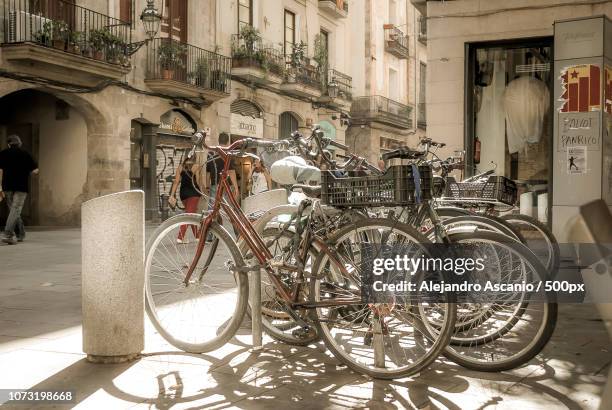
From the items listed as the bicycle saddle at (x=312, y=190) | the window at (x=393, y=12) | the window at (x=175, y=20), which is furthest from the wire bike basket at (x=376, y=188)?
the window at (x=393, y=12)

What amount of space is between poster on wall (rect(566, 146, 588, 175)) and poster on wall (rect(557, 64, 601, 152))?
0.05 metres

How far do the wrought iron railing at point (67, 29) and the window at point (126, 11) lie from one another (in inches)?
9.8

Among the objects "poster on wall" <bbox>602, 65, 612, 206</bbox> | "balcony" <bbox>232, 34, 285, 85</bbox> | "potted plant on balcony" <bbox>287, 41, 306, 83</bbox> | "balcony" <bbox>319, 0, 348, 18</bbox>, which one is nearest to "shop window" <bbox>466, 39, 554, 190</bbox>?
"poster on wall" <bbox>602, 65, 612, 206</bbox>

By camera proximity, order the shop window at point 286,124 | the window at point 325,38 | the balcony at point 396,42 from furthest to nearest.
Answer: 1. the balcony at point 396,42
2. the window at point 325,38
3. the shop window at point 286,124

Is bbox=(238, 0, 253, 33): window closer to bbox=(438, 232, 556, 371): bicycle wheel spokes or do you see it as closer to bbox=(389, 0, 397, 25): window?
bbox=(389, 0, 397, 25): window

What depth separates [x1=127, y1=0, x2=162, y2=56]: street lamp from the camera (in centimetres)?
1702

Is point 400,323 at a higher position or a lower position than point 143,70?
lower

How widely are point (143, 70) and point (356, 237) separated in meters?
16.1

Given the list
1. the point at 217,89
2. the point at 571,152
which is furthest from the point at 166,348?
the point at 217,89

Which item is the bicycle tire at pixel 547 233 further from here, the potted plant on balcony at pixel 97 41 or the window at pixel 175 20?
the window at pixel 175 20

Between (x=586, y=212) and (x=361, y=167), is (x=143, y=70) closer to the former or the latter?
(x=361, y=167)

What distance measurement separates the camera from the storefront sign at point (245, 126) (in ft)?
74.8

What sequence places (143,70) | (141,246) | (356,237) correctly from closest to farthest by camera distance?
(356,237), (141,246), (143,70)

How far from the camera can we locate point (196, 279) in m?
4.42
